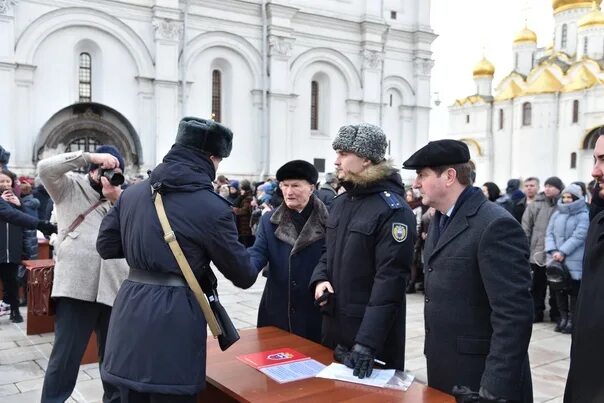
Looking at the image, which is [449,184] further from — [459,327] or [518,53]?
[518,53]

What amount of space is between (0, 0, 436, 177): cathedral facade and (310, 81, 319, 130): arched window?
47 millimetres

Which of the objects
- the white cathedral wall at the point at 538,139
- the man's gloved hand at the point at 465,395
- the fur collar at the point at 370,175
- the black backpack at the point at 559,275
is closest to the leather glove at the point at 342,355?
the man's gloved hand at the point at 465,395

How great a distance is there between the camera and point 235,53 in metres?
22.6

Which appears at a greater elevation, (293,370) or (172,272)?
(172,272)

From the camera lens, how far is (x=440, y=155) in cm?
258

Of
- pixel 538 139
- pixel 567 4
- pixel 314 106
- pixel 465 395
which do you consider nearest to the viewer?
pixel 465 395

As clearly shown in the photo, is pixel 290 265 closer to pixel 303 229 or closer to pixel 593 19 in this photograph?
pixel 303 229

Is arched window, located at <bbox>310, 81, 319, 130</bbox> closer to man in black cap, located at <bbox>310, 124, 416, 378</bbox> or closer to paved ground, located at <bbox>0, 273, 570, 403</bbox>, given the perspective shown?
paved ground, located at <bbox>0, 273, 570, 403</bbox>

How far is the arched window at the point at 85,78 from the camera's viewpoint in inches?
782

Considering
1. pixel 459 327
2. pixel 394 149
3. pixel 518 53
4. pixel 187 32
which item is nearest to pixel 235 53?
pixel 187 32

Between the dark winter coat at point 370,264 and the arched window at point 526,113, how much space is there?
42772 mm

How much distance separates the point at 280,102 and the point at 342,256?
68.8ft

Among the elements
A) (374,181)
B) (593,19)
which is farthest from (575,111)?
(374,181)

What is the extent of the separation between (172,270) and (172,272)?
14 millimetres
